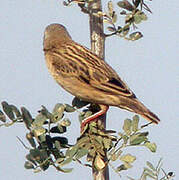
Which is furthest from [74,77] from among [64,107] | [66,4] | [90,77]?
[64,107]

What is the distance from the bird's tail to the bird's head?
1197mm

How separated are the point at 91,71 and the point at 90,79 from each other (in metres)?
0.07

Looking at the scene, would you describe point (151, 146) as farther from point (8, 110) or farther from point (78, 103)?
point (78, 103)

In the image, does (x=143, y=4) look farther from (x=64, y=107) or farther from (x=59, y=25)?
(x=59, y=25)

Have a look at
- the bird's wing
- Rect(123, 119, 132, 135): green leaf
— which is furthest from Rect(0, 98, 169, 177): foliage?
the bird's wing

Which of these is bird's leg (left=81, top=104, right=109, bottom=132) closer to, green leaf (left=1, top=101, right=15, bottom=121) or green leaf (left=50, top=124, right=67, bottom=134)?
green leaf (left=50, top=124, right=67, bottom=134)

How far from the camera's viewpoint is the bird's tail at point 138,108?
12.4ft

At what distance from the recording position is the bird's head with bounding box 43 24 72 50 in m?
5.11

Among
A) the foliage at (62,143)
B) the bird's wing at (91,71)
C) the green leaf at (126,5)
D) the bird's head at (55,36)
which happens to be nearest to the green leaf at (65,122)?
the foliage at (62,143)

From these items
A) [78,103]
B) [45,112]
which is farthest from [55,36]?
[45,112]

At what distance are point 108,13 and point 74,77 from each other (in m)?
1.01

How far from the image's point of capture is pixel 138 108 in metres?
4.03

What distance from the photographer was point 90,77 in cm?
439

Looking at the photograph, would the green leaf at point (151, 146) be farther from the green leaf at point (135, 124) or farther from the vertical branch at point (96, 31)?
the vertical branch at point (96, 31)
